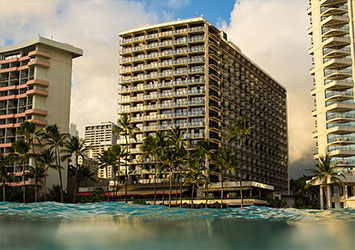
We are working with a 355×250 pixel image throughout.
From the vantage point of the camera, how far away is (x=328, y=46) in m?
105

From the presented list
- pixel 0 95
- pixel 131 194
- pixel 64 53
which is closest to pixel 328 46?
pixel 131 194

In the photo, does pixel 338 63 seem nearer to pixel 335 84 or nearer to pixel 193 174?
pixel 335 84

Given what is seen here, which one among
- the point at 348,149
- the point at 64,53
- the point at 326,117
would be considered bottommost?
the point at 348,149

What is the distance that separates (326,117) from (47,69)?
247 feet

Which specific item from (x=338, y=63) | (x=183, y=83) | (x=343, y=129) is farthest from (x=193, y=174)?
(x=338, y=63)

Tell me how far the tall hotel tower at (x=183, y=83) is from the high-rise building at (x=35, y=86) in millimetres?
17111

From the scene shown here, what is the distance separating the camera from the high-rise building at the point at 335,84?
98188mm

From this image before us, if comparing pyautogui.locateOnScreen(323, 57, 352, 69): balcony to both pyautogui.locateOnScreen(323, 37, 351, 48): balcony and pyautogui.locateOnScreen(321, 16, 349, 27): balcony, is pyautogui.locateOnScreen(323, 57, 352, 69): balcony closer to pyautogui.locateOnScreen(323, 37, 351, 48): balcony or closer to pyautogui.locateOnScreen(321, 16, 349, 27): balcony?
pyautogui.locateOnScreen(323, 37, 351, 48): balcony

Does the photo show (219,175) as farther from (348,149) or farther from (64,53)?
(64,53)

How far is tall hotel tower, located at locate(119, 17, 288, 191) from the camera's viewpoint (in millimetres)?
115750

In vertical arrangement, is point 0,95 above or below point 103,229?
above

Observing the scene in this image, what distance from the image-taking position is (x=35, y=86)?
121m

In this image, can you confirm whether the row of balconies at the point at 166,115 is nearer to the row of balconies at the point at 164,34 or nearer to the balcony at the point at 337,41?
the row of balconies at the point at 164,34

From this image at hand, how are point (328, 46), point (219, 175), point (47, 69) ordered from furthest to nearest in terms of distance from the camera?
point (47, 69)
point (219, 175)
point (328, 46)
